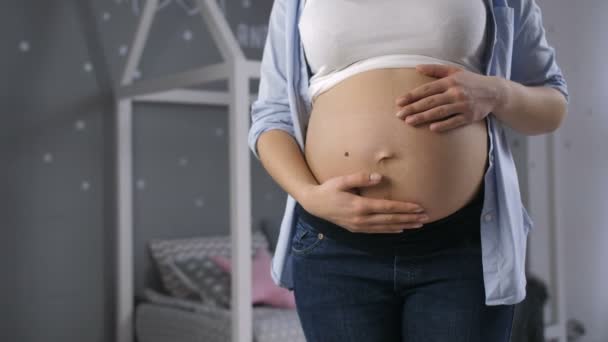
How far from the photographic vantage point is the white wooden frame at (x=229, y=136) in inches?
69.6

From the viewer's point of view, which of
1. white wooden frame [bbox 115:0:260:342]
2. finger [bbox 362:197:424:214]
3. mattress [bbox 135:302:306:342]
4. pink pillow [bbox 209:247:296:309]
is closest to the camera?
finger [bbox 362:197:424:214]

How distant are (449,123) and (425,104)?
0.04m

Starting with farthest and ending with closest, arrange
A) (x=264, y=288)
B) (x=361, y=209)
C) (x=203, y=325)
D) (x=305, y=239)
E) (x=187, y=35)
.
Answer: (x=187, y=35)
(x=264, y=288)
(x=203, y=325)
(x=305, y=239)
(x=361, y=209)

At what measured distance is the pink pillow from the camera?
2.20 meters

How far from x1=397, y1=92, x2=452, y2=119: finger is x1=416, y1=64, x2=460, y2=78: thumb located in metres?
0.03

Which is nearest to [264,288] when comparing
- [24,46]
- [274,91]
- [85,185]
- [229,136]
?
[229,136]

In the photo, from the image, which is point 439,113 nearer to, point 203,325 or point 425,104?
point 425,104

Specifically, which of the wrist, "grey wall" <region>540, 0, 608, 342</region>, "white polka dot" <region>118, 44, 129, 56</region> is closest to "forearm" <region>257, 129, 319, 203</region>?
the wrist

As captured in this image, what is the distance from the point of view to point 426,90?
30.3 inches

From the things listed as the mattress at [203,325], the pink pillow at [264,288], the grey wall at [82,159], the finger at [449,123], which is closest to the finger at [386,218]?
the finger at [449,123]

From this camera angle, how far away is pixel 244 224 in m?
1.78

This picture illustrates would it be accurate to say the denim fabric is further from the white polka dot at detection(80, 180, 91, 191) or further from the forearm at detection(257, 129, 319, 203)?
the white polka dot at detection(80, 180, 91, 191)

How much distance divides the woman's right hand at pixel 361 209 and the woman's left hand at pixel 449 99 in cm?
9

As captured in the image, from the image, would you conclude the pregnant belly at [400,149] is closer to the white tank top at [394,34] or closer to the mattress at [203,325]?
the white tank top at [394,34]
